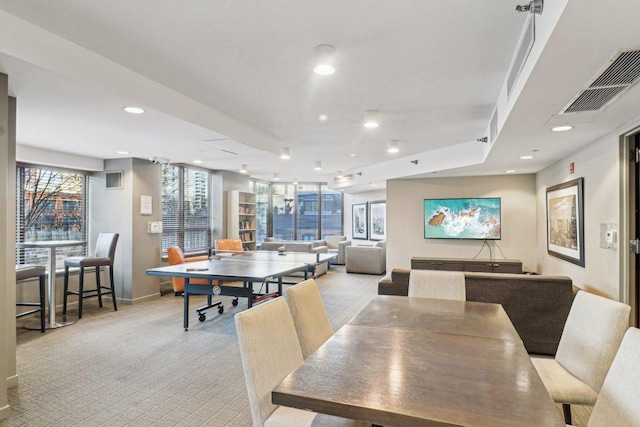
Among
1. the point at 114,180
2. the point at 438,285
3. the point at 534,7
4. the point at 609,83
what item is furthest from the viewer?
the point at 114,180

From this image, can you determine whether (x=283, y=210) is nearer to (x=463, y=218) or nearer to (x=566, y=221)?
(x=463, y=218)

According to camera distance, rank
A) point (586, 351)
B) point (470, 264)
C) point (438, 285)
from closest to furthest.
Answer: point (586, 351) < point (438, 285) < point (470, 264)

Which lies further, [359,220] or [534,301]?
[359,220]

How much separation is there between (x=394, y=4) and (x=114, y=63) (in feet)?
6.56

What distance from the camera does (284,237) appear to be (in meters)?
10.9

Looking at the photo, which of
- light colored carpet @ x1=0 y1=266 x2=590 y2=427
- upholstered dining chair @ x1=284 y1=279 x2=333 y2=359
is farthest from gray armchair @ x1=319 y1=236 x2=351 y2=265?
upholstered dining chair @ x1=284 y1=279 x2=333 y2=359

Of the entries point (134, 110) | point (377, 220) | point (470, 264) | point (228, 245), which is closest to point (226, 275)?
point (134, 110)

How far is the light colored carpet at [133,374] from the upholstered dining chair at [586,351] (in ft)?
2.31

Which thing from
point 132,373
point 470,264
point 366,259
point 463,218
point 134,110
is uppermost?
point 134,110

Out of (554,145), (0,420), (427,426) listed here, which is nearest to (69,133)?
(0,420)

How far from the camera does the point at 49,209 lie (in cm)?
543

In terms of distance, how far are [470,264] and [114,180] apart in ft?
20.2

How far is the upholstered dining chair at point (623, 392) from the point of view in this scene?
1.27 meters

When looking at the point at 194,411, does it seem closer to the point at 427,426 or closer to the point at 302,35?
the point at 427,426
